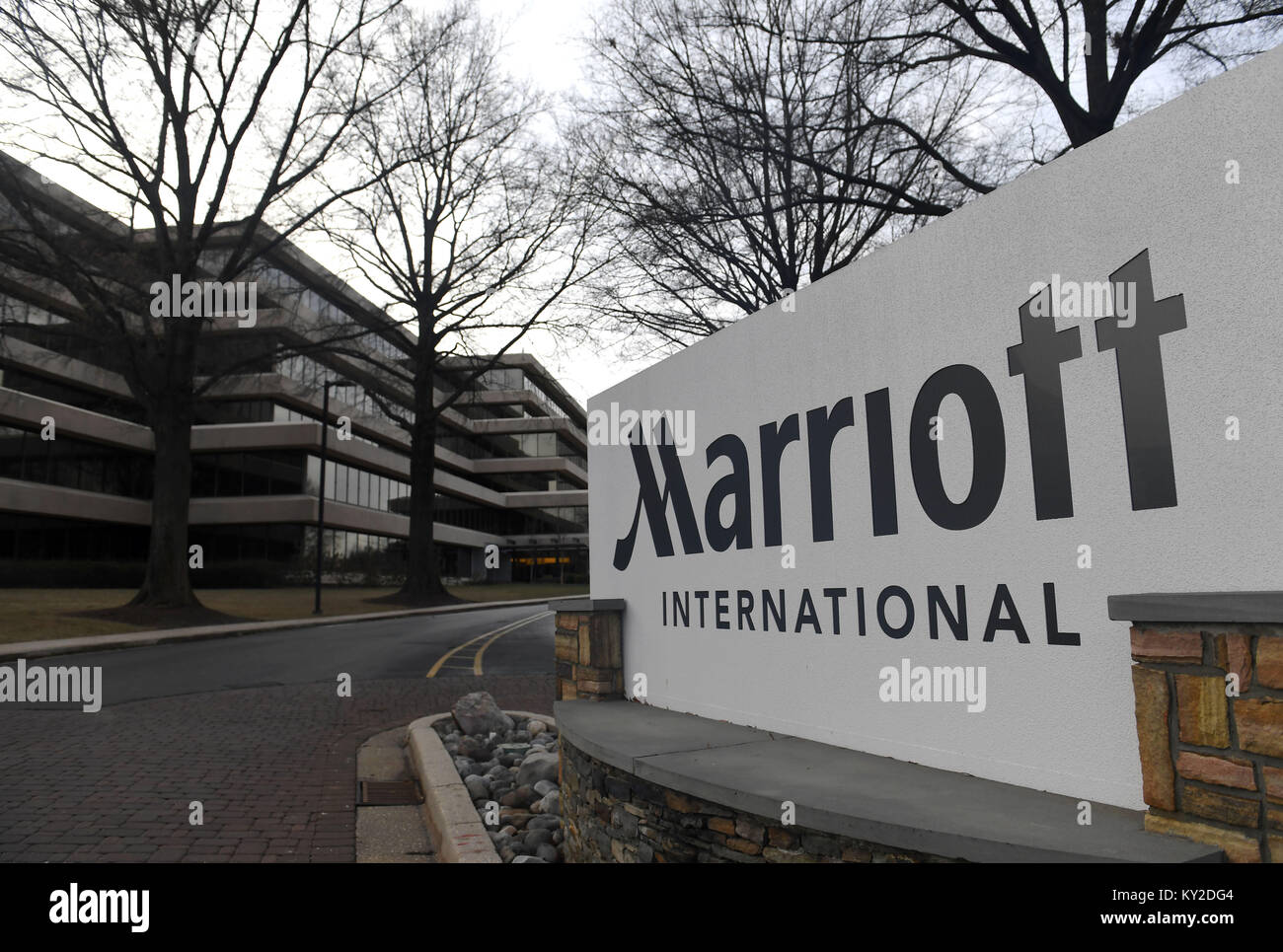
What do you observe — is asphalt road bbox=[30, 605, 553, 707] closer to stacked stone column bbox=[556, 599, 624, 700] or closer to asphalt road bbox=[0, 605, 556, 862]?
asphalt road bbox=[0, 605, 556, 862]

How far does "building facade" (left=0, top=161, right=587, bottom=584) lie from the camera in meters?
29.3

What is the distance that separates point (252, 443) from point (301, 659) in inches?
1331

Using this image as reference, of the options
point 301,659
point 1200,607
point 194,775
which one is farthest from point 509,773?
point 301,659

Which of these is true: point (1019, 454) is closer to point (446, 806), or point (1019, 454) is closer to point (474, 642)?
point (446, 806)

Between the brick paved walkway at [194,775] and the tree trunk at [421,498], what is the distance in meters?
21.6

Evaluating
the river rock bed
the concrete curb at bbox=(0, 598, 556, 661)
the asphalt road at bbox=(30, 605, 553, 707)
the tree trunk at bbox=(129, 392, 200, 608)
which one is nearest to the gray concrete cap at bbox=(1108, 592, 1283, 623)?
the river rock bed

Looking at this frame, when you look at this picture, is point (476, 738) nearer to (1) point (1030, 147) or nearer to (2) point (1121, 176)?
(2) point (1121, 176)

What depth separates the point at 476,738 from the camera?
27.4ft

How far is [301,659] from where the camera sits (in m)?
14.8

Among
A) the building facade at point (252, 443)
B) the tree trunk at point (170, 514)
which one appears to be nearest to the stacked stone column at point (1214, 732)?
Answer: the building facade at point (252, 443)

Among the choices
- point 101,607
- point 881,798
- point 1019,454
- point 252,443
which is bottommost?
point 881,798

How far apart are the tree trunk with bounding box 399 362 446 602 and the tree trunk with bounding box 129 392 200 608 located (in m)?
10.2
